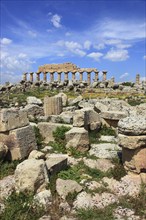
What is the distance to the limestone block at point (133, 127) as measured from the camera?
827 cm

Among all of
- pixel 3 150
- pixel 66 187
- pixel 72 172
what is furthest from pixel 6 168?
pixel 66 187

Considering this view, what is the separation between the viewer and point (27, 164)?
25.7 ft

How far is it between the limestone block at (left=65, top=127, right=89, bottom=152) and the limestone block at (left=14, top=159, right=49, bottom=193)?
293 centimetres

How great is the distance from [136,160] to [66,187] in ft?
7.26

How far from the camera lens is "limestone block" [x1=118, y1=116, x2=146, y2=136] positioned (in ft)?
27.1

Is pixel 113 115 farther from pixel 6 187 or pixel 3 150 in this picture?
pixel 6 187

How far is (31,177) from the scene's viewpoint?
7539 millimetres

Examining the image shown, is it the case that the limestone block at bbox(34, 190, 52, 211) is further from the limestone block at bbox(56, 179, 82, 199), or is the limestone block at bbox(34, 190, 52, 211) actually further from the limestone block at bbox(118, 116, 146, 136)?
the limestone block at bbox(118, 116, 146, 136)

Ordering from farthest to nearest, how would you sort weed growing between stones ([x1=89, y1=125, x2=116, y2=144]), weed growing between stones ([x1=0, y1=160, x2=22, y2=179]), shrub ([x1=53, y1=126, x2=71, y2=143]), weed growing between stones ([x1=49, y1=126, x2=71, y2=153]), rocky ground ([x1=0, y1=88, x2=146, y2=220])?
weed growing between stones ([x1=89, y1=125, x2=116, y2=144]) < shrub ([x1=53, y1=126, x2=71, y2=143]) < weed growing between stones ([x1=49, y1=126, x2=71, y2=153]) < weed growing between stones ([x1=0, y1=160, x2=22, y2=179]) < rocky ground ([x1=0, y1=88, x2=146, y2=220])

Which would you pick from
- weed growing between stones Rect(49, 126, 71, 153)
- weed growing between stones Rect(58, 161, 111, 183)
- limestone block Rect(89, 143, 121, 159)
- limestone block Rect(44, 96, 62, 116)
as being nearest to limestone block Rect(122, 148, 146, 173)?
weed growing between stones Rect(58, 161, 111, 183)

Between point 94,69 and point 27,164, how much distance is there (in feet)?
185

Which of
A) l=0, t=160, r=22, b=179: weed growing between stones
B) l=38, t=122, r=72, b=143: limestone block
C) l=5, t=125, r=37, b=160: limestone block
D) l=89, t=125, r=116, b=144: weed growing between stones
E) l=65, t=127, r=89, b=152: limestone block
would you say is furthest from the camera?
l=38, t=122, r=72, b=143: limestone block

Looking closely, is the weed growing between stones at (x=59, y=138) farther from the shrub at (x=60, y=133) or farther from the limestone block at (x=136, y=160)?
the limestone block at (x=136, y=160)

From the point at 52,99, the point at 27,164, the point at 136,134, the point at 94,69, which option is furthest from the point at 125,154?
the point at 94,69
